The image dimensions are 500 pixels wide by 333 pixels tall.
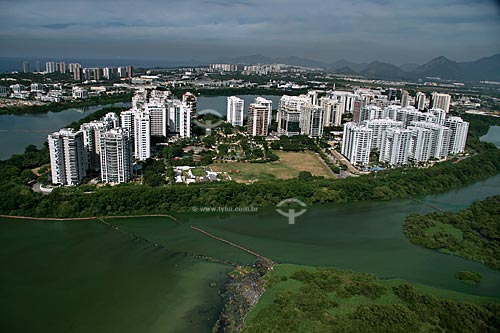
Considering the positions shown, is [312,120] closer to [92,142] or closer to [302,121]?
[302,121]

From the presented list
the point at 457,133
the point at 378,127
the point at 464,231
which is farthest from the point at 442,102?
the point at 464,231

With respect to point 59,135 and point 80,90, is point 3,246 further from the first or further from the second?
point 80,90

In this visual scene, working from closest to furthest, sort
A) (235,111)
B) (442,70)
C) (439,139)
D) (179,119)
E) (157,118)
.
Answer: (439,139) < (157,118) < (179,119) < (235,111) < (442,70)

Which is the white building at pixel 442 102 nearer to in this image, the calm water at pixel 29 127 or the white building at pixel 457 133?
the white building at pixel 457 133

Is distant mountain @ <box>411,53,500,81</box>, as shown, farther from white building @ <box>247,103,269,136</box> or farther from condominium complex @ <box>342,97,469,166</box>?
white building @ <box>247,103,269,136</box>

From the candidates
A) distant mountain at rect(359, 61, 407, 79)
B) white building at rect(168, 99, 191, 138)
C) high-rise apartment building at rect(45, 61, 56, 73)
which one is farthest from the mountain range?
high-rise apartment building at rect(45, 61, 56, 73)

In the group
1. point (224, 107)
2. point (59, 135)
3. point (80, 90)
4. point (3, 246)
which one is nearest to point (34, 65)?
point (80, 90)

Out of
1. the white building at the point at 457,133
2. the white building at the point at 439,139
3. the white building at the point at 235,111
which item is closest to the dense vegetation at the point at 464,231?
the white building at the point at 439,139
